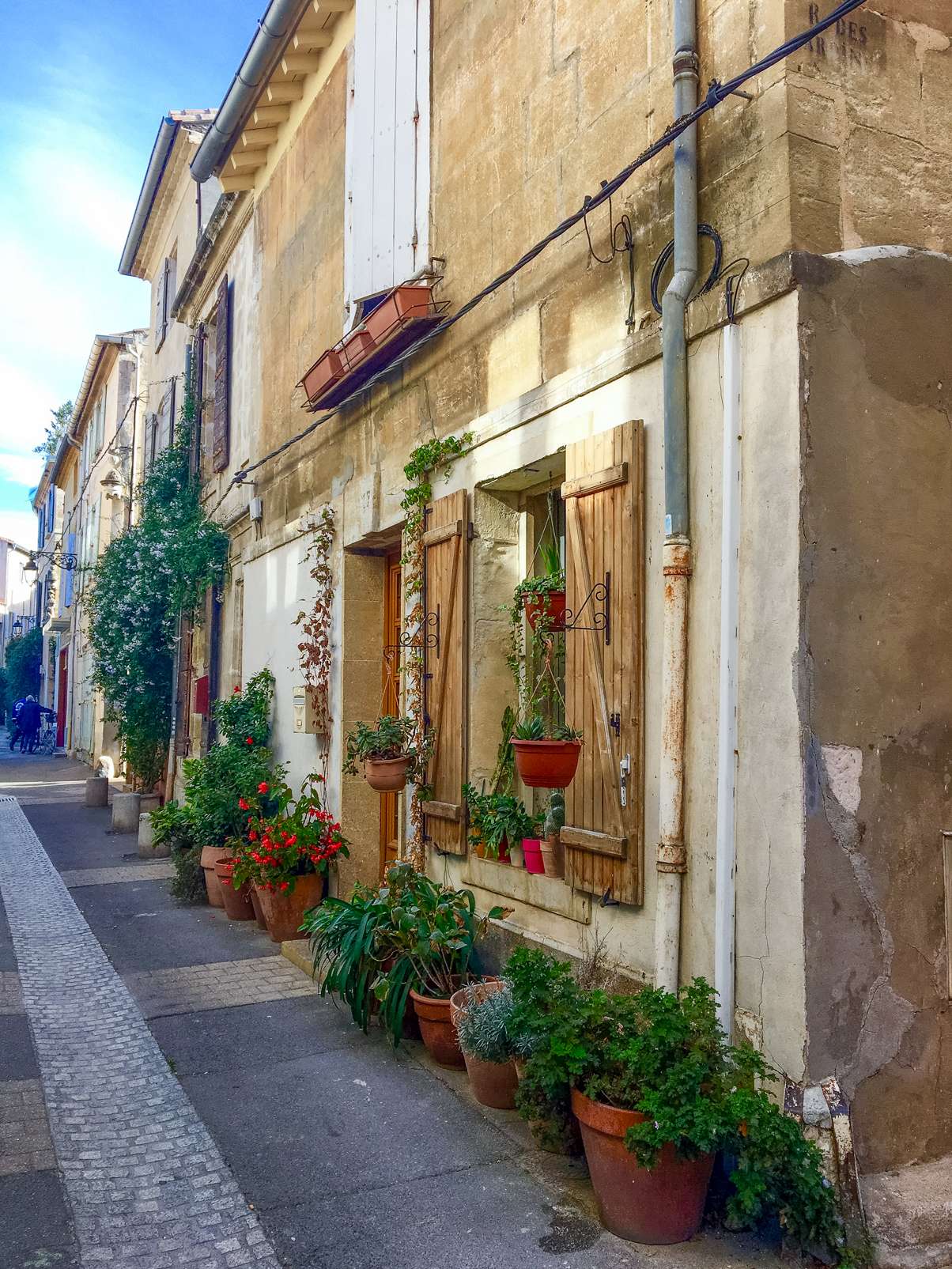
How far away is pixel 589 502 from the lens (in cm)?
429

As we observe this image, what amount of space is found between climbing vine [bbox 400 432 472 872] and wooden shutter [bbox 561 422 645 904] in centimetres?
141

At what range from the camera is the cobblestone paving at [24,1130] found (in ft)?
11.8

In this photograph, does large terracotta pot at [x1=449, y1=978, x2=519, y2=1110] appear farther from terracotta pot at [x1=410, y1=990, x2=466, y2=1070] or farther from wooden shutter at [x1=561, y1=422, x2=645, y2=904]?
wooden shutter at [x1=561, y1=422, x2=645, y2=904]

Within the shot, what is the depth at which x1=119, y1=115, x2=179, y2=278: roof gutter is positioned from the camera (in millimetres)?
13312

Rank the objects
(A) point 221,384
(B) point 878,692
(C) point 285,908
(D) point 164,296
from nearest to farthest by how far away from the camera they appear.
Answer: (B) point 878,692
(C) point 285,908
(A) point 221,384
(D) point 164,296

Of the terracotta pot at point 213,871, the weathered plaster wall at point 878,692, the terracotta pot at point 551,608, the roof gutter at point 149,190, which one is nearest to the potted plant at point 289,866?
the terracotta pot at point 213,871

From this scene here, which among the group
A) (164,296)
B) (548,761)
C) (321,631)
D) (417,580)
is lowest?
(548,761)

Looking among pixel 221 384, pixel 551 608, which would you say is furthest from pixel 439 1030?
pixel 221 384

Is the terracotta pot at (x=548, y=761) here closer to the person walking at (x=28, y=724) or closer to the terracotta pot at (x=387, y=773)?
the terracotta pot at (x=387, y=773)

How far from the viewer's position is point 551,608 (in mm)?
4793

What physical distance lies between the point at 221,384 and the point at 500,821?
23.5 ft

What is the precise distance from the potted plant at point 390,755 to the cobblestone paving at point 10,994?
2.10m

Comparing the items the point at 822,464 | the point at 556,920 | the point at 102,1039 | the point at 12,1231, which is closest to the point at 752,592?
the point at 822,464

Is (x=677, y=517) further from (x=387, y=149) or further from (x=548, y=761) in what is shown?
(x=387, y=149)
